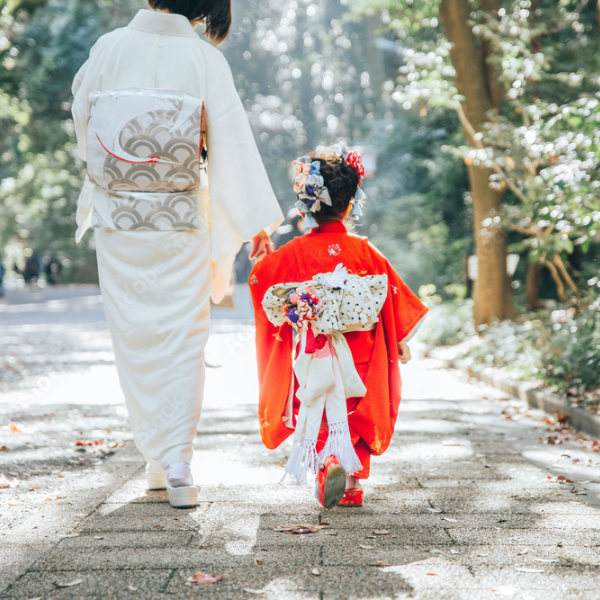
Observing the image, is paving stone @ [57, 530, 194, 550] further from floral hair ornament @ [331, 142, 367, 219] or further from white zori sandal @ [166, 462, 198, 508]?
floral hair ornament @ [331, 142, 367, 219]

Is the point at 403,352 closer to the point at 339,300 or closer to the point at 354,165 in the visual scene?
the point at 339,300

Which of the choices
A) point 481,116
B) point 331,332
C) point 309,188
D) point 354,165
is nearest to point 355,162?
point 354,165

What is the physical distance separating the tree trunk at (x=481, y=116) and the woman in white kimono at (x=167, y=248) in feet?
21.1

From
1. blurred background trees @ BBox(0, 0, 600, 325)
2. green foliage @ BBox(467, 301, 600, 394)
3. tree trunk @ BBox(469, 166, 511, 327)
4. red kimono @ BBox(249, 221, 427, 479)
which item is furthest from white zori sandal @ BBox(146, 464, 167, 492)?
tree trunk @ BBox(469, 166, 511, 327)

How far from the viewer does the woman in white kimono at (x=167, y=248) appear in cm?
330

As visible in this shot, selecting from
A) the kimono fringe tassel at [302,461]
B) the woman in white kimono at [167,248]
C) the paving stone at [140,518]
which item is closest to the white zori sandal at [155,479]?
the woman in white kimono at [167,248]

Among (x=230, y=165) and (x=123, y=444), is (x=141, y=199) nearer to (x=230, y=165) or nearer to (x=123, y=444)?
(x=230, y=165)

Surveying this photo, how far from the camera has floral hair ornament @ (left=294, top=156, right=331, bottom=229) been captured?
11.1 feet

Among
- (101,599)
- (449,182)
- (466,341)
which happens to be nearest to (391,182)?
(449,182)

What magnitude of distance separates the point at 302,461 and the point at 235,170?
1.32 m

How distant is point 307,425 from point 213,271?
2.80 ft

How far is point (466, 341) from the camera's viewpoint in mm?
10297

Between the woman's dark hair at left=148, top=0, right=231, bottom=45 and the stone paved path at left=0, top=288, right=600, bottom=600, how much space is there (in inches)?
83.8

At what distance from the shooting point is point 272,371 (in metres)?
3.42
